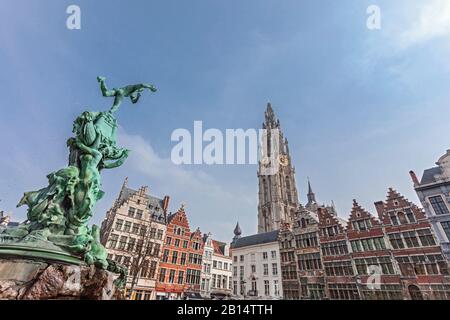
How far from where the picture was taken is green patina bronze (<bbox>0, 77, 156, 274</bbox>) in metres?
5.84

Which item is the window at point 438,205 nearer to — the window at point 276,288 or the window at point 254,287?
the window at point 276,288

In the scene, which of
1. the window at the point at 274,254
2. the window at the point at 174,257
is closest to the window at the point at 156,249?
the window at the point at 174,257

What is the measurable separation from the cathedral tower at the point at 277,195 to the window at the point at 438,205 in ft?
129

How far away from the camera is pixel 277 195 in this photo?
2675 inches

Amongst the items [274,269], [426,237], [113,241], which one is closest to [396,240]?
[426,237]

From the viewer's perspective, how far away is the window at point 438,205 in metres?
20.5

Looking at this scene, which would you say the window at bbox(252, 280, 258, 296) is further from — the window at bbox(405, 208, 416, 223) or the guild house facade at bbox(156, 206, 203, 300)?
the window at bbox(405, 208, 416, 223)

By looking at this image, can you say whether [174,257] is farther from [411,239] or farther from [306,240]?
[411,239]

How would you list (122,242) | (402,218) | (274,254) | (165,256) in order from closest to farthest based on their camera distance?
(402,218) → (122,242) → (165,256) → (274,254)

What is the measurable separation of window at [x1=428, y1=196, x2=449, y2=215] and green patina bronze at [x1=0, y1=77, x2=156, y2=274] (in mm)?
25645

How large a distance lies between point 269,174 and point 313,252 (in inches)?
1877

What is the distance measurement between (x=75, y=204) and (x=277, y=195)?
212 ft
